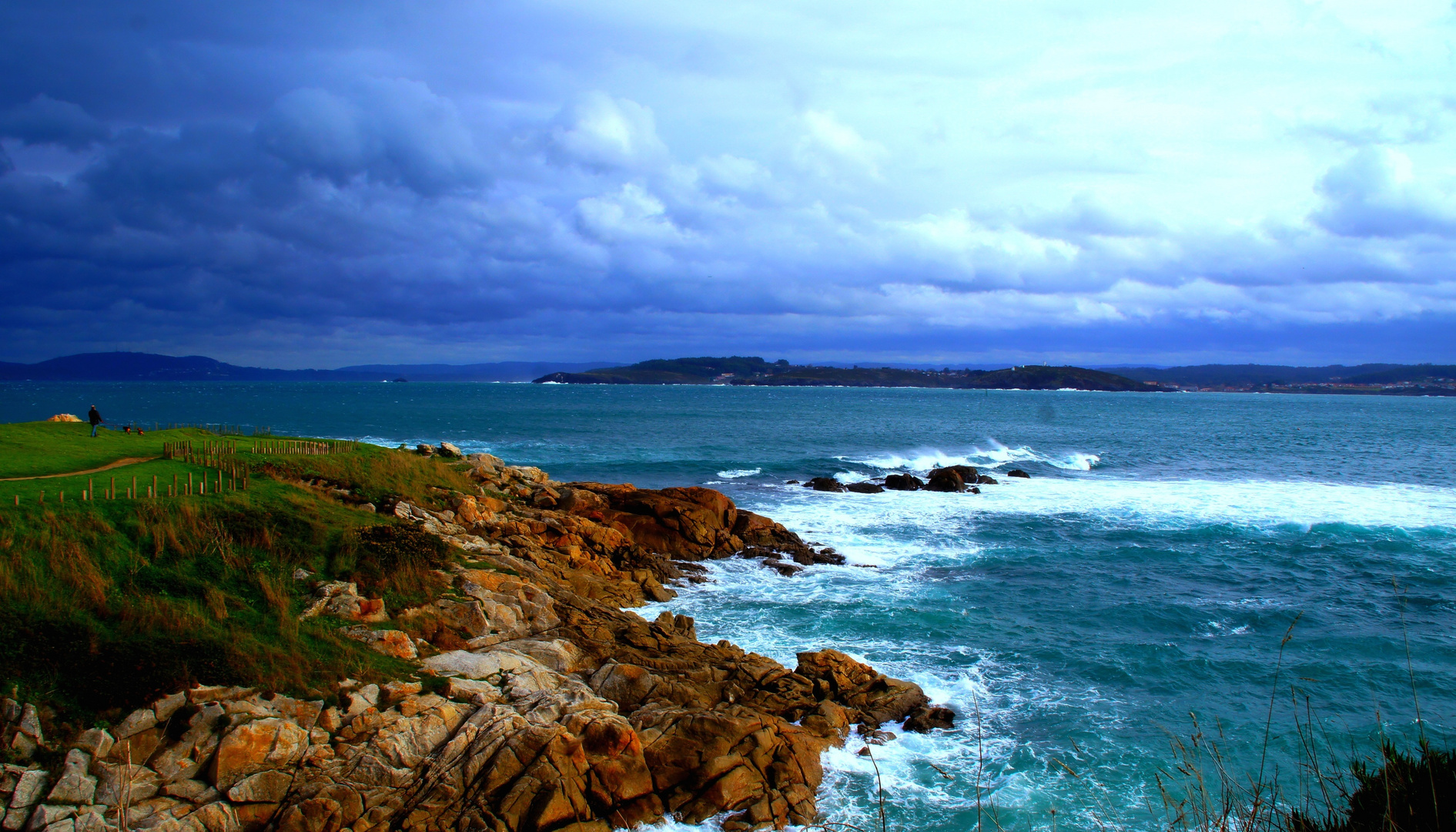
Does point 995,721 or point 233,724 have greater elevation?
point 233,724

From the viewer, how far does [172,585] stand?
12.3m

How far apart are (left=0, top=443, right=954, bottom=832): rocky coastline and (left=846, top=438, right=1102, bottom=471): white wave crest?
118ft

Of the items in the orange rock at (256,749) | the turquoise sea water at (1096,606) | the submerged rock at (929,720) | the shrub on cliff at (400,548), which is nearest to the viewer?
the orange rock at (256,749)

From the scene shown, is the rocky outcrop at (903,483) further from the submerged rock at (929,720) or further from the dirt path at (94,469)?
the dirt path at (94,469)

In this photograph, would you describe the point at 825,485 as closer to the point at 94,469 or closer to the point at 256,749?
the point at 94,469

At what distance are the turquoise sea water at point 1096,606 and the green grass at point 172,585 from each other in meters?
7.35

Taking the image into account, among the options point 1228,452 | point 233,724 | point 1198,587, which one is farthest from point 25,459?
point 1228,452

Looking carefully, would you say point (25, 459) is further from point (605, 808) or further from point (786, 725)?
point (786, 725)

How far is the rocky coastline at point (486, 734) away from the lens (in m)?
8.71

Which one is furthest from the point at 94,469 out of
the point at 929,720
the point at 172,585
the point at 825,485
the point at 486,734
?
the point at 825,485

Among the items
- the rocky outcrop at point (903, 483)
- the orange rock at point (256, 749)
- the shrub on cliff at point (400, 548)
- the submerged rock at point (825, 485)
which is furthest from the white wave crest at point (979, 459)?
the orange rock at point (256, 749)

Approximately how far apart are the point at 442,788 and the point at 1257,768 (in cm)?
1234

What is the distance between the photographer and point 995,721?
13867 millimetres

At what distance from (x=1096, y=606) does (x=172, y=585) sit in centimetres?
2065
